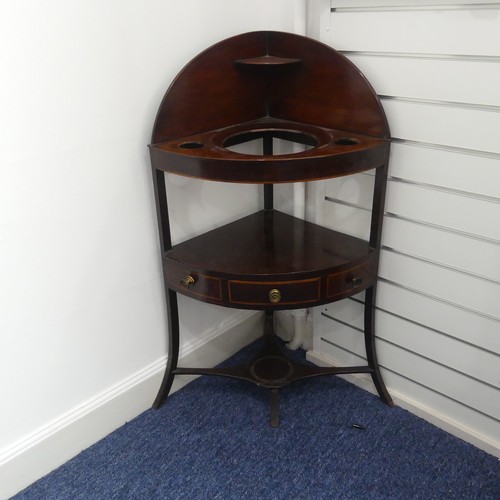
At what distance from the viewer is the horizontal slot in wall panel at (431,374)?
1.30 meters

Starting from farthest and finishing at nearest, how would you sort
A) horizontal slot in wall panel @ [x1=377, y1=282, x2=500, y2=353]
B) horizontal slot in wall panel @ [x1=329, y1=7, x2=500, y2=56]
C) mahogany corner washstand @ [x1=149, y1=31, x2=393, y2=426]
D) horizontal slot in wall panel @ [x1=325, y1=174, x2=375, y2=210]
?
horizontal slot in wall panel @ [x1=325, y1=174, x2=375, y2=210] → horizontal slot in wall panel @ [x1=377, y1=282, x2=500, y2=353] → mahogany corner washstand @ [x1=149, y1=31, x2=393, y2=426] → horizontal slot in wall panel @ [x1=329, y1=7, x2=500, y2=56]

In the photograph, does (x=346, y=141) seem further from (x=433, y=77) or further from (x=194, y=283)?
(x=194, y=283)

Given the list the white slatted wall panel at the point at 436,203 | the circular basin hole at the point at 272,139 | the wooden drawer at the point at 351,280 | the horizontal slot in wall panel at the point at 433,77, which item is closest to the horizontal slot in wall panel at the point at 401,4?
the white slatted wall panel at the point at 436,203

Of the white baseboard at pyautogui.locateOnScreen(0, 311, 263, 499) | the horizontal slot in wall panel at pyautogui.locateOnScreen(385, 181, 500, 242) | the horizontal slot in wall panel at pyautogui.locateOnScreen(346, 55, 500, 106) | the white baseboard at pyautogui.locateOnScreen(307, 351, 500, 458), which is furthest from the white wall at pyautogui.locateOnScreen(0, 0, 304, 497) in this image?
the white baseboard at pyautogui.locateOnScreen(307, 351, 500, 458)

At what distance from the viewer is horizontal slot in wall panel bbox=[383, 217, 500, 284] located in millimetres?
1180

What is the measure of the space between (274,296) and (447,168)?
1.66 ft

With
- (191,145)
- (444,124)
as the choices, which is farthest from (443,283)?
(191,145)

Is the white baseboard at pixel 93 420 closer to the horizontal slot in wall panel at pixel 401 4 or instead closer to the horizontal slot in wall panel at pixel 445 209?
the horizontal slot in wall panel at pixel 445 209

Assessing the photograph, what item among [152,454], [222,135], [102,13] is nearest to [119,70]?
[102,13]

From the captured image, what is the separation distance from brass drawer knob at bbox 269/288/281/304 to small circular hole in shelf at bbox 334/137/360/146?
377 millimetres

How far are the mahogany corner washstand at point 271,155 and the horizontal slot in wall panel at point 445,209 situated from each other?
6 centimetres

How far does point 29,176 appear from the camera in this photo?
3.56 ft

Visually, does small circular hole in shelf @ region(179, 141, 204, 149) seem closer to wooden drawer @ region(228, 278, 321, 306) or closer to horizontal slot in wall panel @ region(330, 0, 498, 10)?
wooden drawer @ region(228, 278, 321, 306)

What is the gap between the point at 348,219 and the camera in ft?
4.69
